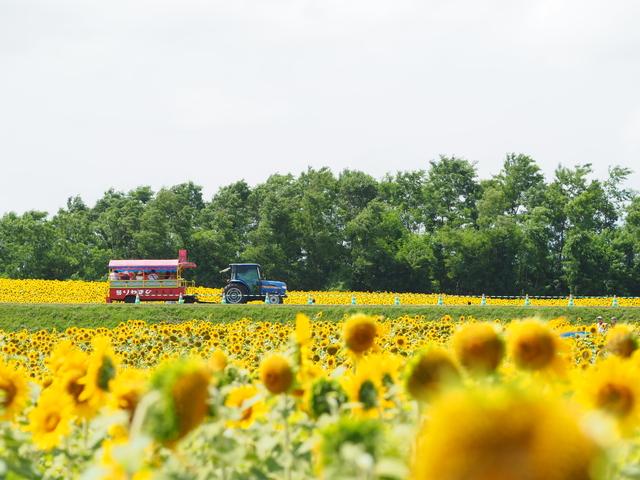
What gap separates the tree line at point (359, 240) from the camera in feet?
172

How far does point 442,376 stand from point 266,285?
27.4 meters

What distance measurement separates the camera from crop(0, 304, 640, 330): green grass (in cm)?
2114

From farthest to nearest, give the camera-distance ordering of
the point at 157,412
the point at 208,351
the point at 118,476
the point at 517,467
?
the point at 208,351
the point at 157,412
the point at 118,476
the point at 517,467

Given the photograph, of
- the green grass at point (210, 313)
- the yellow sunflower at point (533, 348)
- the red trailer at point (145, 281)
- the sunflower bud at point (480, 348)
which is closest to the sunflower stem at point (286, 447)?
the sunflower bud at point (480, 348)

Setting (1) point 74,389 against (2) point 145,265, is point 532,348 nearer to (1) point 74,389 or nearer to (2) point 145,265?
(1) point 74,389

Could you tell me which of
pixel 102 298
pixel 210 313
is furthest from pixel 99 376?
pixel 102 298

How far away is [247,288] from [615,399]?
2713 centimetres

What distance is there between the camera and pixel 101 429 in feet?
8.02

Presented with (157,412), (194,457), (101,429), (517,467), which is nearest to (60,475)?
(101,429)

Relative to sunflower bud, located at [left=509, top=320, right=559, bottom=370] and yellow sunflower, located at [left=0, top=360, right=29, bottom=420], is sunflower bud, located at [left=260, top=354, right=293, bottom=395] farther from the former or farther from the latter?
yellow sunflower, located at [left=0, top=360, right=29, bottom=420]

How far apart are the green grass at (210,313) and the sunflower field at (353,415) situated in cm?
1832

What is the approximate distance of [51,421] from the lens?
2420 millimetres

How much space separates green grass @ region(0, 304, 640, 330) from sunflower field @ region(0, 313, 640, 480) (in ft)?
60.1

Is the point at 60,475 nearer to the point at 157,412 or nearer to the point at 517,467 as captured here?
the point at 157,412
